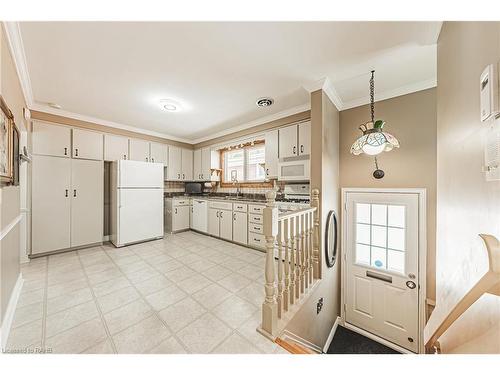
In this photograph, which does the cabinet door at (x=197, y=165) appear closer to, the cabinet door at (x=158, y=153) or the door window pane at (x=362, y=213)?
the cabinet door at (x=158, y=153)

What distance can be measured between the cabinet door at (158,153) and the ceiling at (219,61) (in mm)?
1376

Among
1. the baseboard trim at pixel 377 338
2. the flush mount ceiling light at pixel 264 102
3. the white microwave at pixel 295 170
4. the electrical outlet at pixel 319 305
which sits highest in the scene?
the flush mount ceiling light at pixel 264 102

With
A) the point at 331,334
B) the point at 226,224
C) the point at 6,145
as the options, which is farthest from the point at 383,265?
the point at 6,145

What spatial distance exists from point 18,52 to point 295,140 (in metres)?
3.16

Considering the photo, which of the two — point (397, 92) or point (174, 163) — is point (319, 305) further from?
point (174, 163)

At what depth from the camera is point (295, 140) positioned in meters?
2.98

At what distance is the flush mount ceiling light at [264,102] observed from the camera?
265cm

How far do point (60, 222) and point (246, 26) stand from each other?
3919 millimetres

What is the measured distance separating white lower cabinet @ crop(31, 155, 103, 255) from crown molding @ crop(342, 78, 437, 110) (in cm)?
443

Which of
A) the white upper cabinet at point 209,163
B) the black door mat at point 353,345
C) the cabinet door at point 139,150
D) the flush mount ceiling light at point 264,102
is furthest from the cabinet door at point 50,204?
the black door mat at point 353,345

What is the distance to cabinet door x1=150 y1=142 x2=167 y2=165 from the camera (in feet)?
13.8

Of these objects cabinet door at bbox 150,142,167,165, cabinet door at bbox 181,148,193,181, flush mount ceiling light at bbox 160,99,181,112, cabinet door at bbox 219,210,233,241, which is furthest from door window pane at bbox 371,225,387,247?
cabinet door at bbox 150,142,167,165

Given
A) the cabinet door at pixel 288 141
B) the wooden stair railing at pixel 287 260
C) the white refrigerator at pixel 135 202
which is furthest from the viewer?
the white refrigerator at pixel 135 202
